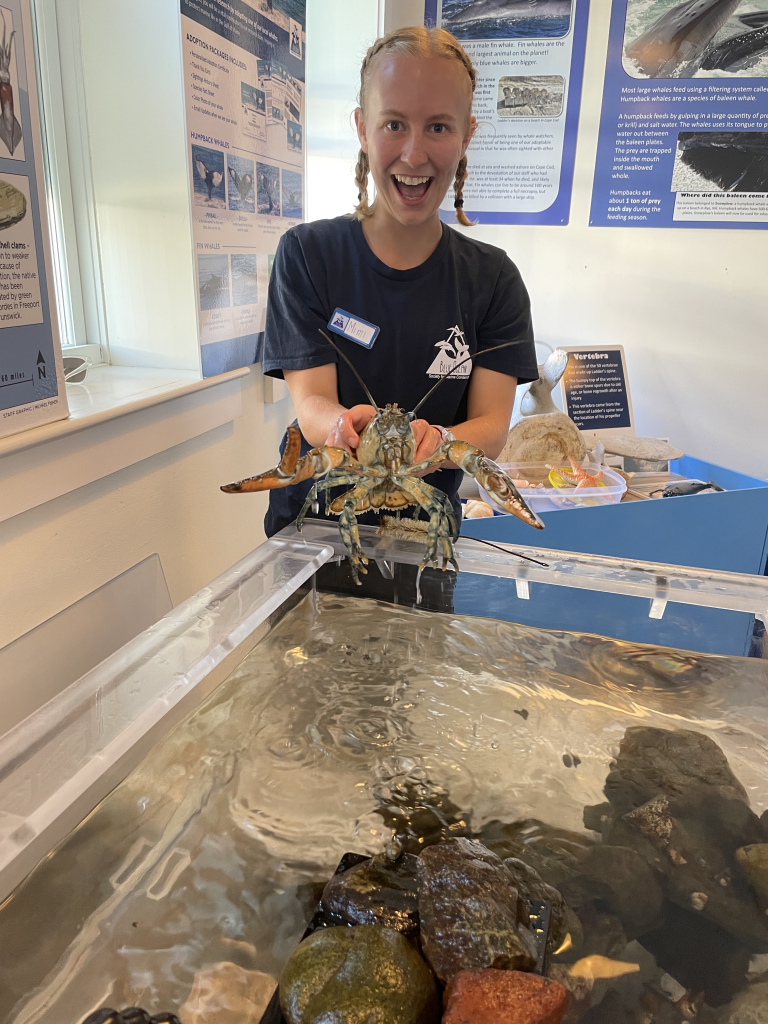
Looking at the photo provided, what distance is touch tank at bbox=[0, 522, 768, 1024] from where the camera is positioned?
0.79 meters

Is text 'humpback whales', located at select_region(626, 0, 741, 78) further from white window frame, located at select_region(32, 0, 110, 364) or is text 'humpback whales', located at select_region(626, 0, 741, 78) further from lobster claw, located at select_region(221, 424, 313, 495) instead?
lobster claw, located at select_region(221, 424, 313, 495)

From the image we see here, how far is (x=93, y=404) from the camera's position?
63.0 inches

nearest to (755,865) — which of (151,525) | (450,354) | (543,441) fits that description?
(450,354)

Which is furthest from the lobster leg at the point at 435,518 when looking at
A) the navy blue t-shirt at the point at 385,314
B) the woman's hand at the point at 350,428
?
the navy blue t-shirt at the point at 385,314

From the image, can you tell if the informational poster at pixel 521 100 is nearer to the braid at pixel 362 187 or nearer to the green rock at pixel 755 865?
the braid at pixel 362 187

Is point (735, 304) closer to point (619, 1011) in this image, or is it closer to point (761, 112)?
point (761, 112)

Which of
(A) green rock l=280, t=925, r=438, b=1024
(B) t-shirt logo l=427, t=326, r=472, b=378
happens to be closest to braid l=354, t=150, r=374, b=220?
(B) t-shirt logo l=427, t=326, r=472, b=378

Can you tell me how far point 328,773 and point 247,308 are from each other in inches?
62.5

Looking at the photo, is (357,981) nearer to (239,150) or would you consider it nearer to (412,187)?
(412,187)

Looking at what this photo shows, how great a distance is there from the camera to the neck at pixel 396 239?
162 cm

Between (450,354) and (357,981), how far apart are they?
1.24 metres

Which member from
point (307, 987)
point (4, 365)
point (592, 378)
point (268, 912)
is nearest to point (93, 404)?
point (4, 365)

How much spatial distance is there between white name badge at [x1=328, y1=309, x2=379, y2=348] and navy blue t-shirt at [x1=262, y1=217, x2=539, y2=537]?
0.06ft

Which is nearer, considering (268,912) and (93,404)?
(268,912)
